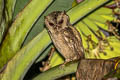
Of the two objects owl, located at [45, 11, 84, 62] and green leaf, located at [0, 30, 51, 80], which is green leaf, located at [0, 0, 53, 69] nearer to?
green leaf, located at [0, 30, 51, 80]

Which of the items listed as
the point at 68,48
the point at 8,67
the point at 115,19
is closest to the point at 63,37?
the point at 68,48

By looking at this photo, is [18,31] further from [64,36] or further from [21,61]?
[64,36]

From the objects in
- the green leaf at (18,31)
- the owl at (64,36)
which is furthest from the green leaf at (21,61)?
the owl at (64,36)

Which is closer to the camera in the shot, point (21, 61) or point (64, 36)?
point (21, 61)

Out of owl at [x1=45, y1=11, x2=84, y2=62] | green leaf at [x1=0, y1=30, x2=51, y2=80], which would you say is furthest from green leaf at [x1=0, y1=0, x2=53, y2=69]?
owl at [x1=45, y1=11, x2=84, y2=62]

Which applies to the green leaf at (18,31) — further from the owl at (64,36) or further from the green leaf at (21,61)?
the owl at (64,36)

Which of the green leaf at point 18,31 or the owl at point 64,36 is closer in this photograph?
the green leaf at point 18,31

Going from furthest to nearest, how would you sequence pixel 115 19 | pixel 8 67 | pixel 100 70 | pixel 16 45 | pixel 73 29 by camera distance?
pixel 115 19 → pixel 73 29 → pixel 16 45 → pixel 8 67 → pixel 100 70

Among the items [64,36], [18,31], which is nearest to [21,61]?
[18,31]

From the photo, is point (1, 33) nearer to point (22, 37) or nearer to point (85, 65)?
point (22, 37)
